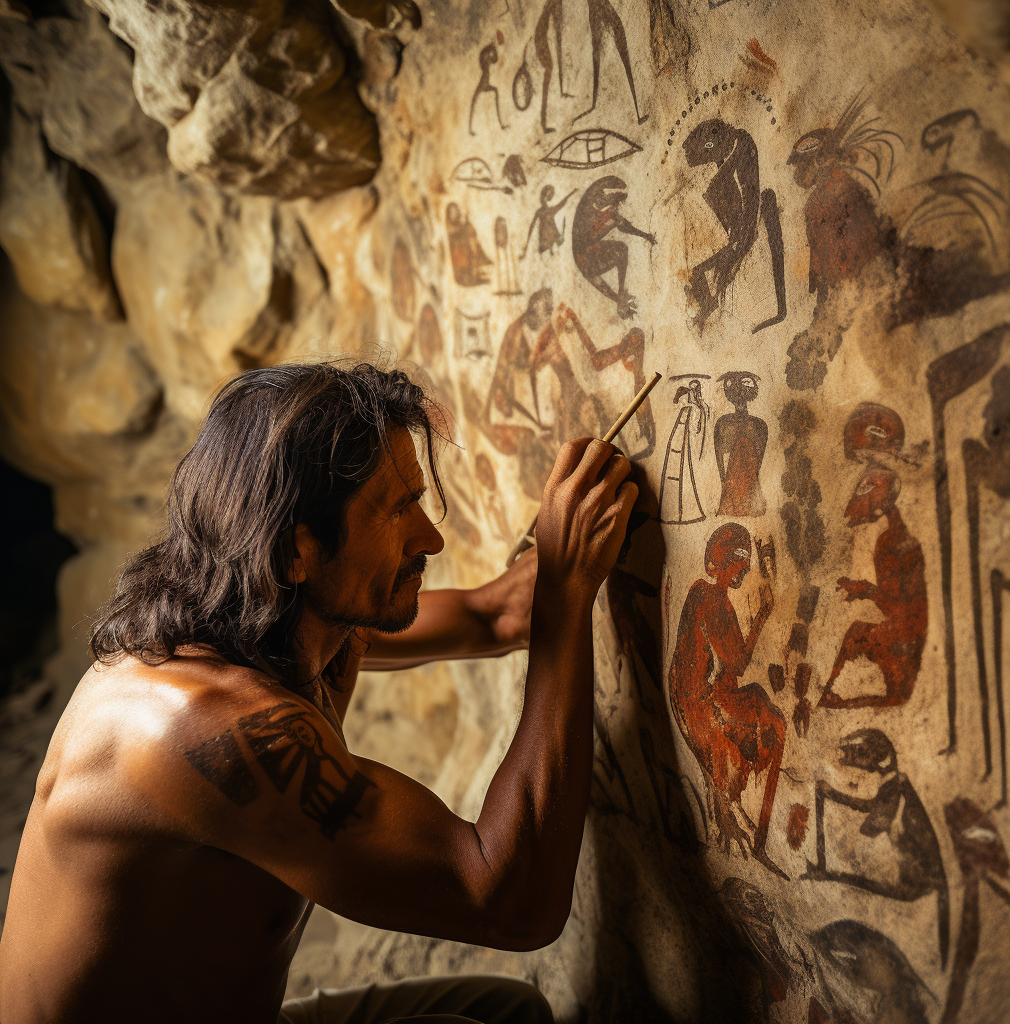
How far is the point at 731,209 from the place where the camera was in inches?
49.6

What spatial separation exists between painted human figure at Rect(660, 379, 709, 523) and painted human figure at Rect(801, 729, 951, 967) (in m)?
0.44

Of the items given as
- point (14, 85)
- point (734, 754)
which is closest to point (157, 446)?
point (14, 85)

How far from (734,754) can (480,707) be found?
4.22 ft

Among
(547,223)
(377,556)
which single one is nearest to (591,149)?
(547,223)

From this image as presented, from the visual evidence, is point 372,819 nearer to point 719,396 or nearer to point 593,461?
point 593,461

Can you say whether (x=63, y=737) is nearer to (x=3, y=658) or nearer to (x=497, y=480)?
(x=497, y=480)

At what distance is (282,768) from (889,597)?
2.88 ft

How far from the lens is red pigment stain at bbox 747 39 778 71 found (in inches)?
46.5

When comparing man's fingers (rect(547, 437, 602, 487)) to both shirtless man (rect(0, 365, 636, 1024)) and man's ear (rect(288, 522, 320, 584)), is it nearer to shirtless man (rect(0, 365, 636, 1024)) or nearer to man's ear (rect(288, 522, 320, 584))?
shirtless man (rect(0, 365, 636, 1024))

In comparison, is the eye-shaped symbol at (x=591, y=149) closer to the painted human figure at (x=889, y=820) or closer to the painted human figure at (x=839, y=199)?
the painted human figure at (x=839, y=199)

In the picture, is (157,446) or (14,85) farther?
(157,446)

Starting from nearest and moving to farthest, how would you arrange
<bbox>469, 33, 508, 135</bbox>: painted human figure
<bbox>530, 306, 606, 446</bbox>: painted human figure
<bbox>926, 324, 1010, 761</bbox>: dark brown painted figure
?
1. <bbox>926, 324, 1010, 761</bbox>: dark brown painted figure
2. <bbox>530, 306, 606, 446</bbox>: painted human figure
3. <bbox>469, 33, 508, 135</bbox>: painted human figure

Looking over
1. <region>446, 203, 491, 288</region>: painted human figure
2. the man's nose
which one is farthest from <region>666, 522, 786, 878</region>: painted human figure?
<region>446, 203, 491, 288</region>: painted human figure

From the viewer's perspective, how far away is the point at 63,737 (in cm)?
130
